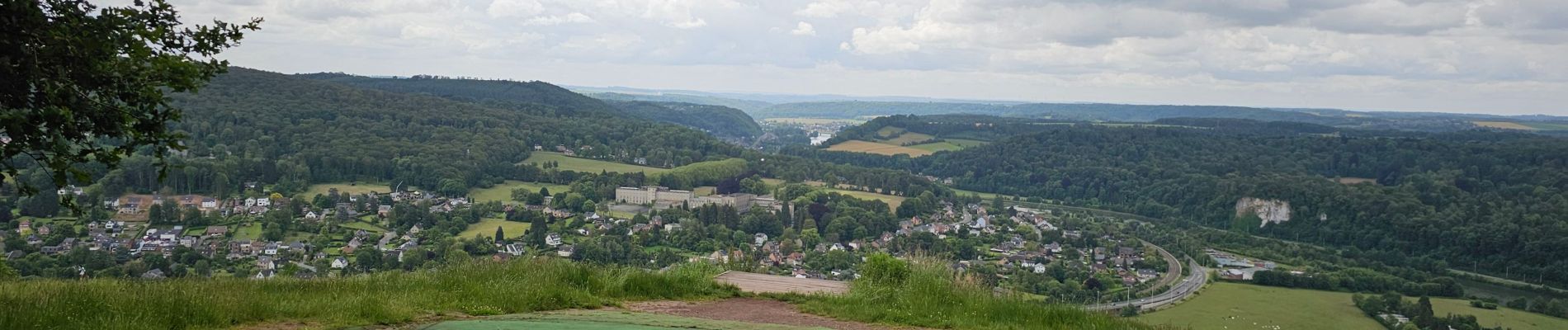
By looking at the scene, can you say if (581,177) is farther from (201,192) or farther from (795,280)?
(795,280)

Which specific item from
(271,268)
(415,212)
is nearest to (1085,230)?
(415,212)

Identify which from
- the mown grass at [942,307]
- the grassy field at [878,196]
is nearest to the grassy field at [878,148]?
the grassy field at [878,196]

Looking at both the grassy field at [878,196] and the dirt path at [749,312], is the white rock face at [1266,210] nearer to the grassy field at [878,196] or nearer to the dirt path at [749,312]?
the grassy field at [878,196]

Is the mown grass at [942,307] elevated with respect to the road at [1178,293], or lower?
elevated

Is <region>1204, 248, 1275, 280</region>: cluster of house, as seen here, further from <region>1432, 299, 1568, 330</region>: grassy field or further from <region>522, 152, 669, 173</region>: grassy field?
<region>522, 152, 669, 173</region>: grassy field

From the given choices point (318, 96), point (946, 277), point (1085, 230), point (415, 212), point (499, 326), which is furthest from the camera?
point (318, 96)

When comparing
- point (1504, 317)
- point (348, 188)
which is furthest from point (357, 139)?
point (1504, 317)
